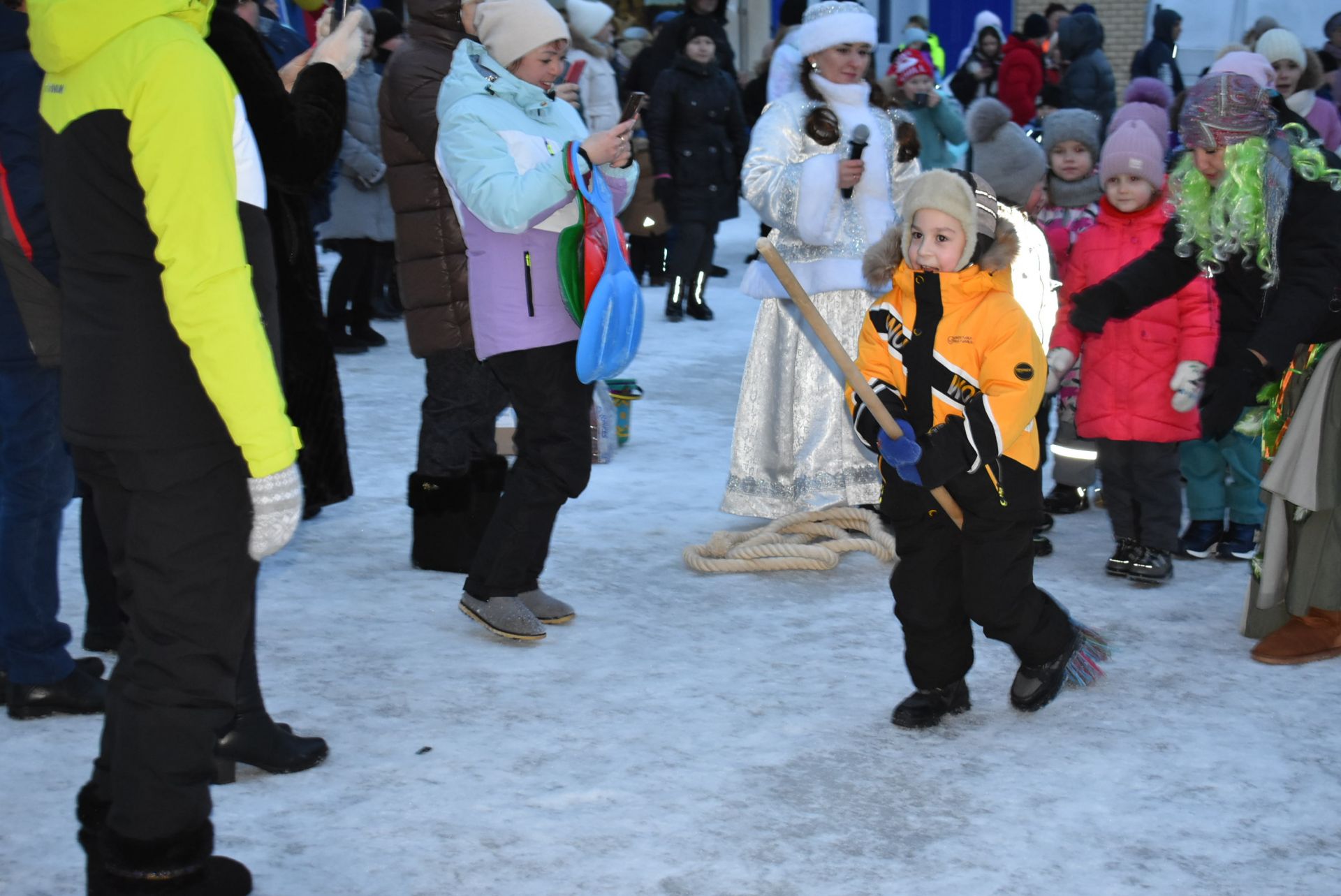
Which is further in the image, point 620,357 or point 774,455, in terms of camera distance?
point 774,455

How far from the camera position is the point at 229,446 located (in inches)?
105

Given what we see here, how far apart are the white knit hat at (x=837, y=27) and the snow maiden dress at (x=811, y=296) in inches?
6.0

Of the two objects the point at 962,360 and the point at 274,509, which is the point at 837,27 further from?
the point at 274,509

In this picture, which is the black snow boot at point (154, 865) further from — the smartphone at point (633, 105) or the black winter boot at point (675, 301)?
the black winter boot at point (675, 301)

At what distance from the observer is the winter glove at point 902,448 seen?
3.46m

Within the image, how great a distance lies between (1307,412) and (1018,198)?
1472mm

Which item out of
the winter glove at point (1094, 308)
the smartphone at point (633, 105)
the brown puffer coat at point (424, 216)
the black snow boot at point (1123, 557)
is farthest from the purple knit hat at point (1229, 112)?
the brown puffer coat at point (424, 216)

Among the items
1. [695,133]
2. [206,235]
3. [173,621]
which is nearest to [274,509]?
[173,621]

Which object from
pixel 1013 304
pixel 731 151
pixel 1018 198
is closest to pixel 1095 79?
pixel 731 151

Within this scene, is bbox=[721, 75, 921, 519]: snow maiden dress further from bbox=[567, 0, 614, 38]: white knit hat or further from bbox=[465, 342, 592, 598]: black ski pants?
bbox=[567, 0, 614, 38]: white knit hat

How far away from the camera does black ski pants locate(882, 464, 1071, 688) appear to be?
3.62m

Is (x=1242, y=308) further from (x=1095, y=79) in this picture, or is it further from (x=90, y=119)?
(x=1095, y=79)

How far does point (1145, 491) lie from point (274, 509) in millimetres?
3419

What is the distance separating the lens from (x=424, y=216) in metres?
4.88
